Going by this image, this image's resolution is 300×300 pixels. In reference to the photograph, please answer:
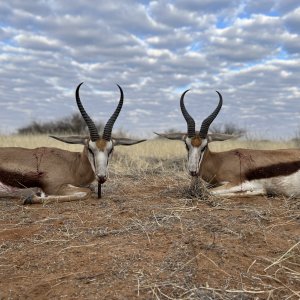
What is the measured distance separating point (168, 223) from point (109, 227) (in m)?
0.72

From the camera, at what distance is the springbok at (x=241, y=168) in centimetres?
802

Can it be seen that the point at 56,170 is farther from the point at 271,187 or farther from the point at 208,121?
the point at 271,187

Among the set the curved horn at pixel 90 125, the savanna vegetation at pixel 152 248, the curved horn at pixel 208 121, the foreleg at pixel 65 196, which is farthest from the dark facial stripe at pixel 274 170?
the foreleg at pixel 65 196

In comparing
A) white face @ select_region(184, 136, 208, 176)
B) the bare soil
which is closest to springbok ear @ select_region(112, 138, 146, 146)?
white face @ select_region(184, 136, 208, 176)

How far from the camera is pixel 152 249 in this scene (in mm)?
4426

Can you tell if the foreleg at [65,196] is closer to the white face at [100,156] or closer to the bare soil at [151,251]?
the bare soil at [151,251]

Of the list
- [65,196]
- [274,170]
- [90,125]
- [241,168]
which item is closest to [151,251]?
[65,196]

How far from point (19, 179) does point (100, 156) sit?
1477 millimetres

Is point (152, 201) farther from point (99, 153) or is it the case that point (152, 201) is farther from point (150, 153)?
point (150, 153)

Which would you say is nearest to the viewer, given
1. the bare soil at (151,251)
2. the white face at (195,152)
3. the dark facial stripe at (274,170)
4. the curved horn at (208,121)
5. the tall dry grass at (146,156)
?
the bare soil at (151,251)

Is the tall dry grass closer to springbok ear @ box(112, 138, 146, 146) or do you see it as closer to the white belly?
springbok ear @ box(112, 138, 146, 146)

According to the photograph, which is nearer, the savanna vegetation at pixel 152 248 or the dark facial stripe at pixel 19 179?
the savanna vegetation at pixel 152 248

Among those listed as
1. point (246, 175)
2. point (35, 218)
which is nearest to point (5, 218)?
point (35, 218)

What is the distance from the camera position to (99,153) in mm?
7656
